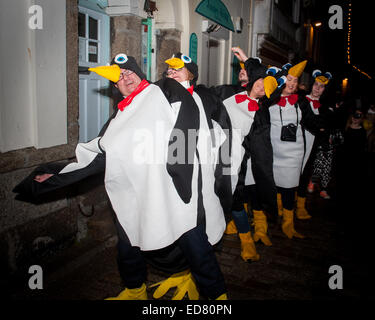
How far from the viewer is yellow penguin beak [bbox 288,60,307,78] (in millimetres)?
3921

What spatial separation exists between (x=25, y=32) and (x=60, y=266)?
231 cm

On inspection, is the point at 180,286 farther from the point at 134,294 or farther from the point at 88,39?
the point at 88,39

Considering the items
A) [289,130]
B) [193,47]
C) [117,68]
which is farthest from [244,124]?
[193,47]

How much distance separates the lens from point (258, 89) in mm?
3455

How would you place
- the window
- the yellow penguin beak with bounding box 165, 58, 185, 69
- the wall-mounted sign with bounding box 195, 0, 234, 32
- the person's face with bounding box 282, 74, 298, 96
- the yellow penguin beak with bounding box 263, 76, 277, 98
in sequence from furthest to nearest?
the wall-mounted sign with bounding box 195, 0, 234, 32 → the window → the person's face with bounding box 282, 74, 298, 96 → the yellow penguin beak with bounding box 263, 76, 277, 98 → the yellow penguin beak with bounding box 165, 58, 185, 69

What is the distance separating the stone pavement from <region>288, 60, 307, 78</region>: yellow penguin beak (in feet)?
6.83

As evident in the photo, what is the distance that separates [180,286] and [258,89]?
80.6 inches

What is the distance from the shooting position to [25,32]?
320 cm

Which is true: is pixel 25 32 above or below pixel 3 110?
above

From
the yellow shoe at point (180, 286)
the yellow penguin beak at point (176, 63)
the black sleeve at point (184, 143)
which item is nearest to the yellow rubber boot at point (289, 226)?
the yellow shoe at point (180, 286)

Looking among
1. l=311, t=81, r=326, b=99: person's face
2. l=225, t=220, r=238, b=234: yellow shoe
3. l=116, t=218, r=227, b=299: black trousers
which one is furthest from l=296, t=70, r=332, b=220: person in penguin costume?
l=116, t=218, r=227, b=299: black trousers

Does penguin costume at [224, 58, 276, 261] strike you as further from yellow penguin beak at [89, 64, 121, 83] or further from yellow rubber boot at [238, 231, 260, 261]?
yellow penguin beak at [89, 64, 121, 83]
